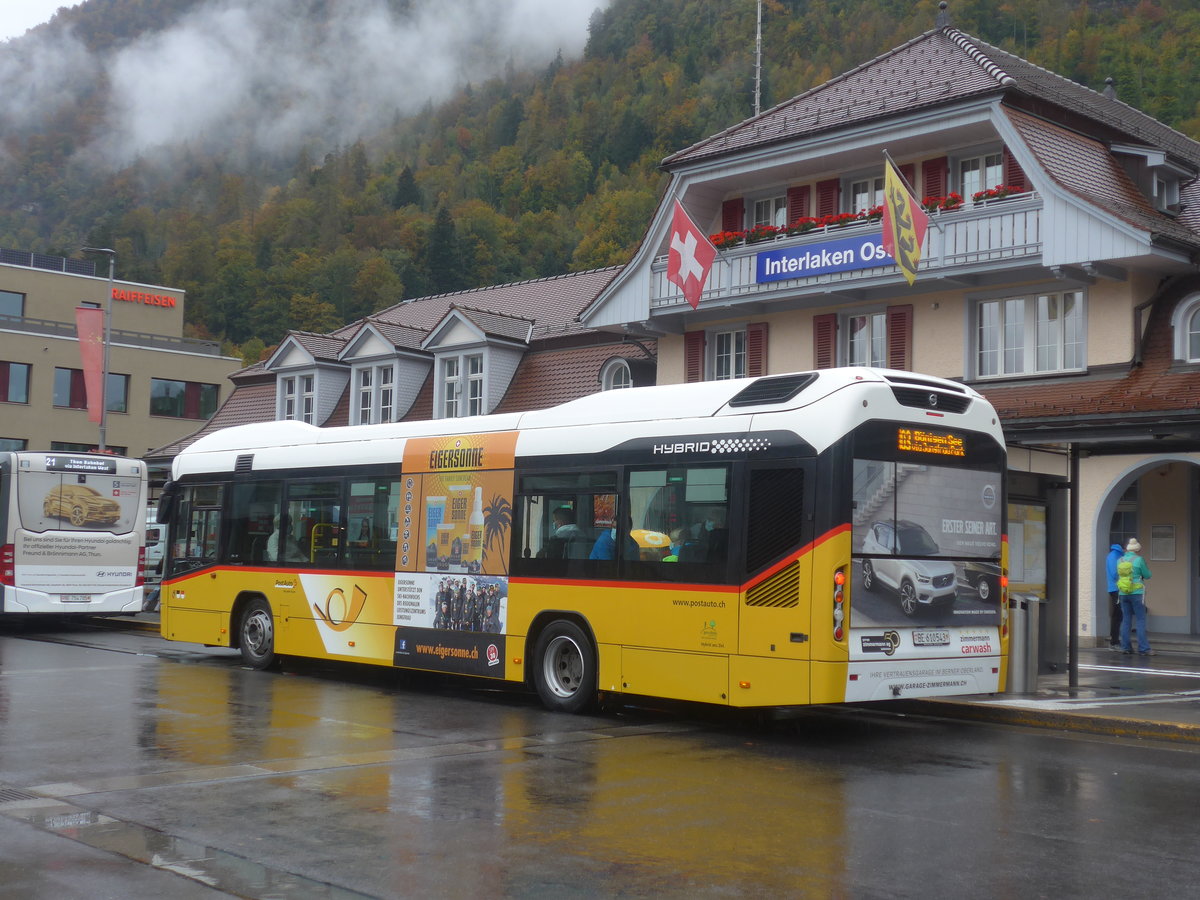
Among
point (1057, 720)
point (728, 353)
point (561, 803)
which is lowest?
point (561, 803)

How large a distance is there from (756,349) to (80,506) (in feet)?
43.2

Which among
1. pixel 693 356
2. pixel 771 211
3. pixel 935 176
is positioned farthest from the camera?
pixel 693 356

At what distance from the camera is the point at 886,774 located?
10.0 metres

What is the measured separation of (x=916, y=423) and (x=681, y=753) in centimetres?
353

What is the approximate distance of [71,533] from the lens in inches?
960

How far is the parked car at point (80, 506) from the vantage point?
79.6 ft

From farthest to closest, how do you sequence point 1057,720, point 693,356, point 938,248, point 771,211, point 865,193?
point 693,356 → point 771,211 → point 865,193 → point 938,248 → point 1057,720

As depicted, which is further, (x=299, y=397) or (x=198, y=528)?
(x=299, y=397)

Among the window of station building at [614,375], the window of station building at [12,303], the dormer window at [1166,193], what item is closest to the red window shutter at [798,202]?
the window of station building at [614,375]

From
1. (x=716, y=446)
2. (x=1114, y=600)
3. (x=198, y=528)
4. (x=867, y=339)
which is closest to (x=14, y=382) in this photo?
(x=867, y=339)

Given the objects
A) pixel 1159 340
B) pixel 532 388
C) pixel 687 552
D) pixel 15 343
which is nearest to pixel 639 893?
pixel 687 552

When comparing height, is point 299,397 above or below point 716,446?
above

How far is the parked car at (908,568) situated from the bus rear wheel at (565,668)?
3157 millimetres

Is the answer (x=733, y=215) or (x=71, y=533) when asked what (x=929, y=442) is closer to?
(x=733, y=215)
